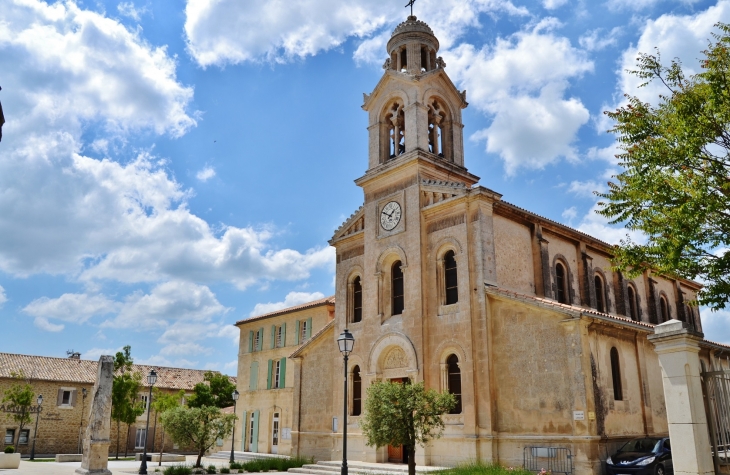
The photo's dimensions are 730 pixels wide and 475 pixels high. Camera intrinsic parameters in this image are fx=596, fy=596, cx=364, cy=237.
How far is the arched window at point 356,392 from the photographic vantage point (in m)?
25.9

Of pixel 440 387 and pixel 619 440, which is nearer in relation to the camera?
pixel 619 440

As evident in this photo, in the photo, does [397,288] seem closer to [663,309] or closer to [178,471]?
[178,471]

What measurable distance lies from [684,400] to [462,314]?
1281cm

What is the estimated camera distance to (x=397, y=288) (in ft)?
84.6

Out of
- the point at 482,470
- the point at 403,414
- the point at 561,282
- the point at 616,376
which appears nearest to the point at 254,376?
the point at 561,282

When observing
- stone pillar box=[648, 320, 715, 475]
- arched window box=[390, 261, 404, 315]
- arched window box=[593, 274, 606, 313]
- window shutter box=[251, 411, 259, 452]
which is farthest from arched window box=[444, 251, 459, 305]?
window shutter box=[251, 411, 259, 452]

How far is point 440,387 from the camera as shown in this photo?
74.1 ft

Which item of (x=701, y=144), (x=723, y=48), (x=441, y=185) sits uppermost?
(x=441, y=185)

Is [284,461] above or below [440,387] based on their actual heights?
below

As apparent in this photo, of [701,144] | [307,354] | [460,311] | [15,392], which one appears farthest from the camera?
[15,392]

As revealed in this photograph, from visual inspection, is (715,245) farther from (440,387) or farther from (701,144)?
(440,387)

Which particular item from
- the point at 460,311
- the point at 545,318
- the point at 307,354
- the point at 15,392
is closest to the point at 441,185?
the point at 460,311

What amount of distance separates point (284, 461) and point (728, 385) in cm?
2042

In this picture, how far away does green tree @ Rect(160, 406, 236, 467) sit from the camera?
24953 mm
